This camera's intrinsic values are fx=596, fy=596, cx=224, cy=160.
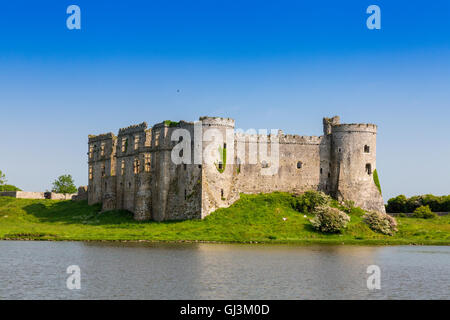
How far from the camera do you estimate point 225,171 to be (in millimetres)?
65438

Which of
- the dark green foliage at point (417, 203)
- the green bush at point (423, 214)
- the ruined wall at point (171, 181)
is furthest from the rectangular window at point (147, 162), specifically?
the dark green foliage at point (417, 203)

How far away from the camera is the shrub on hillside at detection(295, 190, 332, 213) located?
65688 mm

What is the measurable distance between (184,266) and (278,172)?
3383 cm

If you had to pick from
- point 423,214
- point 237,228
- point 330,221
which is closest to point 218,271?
point 237,228

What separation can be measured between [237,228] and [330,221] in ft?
30.3

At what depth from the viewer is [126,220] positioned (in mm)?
67375

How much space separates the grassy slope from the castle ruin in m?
1.90

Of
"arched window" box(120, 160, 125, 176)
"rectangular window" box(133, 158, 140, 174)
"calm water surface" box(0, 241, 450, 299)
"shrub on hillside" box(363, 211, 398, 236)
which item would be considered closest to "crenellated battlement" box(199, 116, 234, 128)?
"rectangular window" box(133, 158, 140, 174)

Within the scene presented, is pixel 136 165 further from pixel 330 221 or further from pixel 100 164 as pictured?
pixel 330 221

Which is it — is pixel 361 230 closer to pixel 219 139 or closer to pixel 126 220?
pixel 219 139

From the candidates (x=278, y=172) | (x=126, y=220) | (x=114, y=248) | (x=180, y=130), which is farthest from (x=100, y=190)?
(x=114, y=248)

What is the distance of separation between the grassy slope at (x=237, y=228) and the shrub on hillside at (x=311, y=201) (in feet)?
3.68

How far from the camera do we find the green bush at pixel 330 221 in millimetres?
59000
